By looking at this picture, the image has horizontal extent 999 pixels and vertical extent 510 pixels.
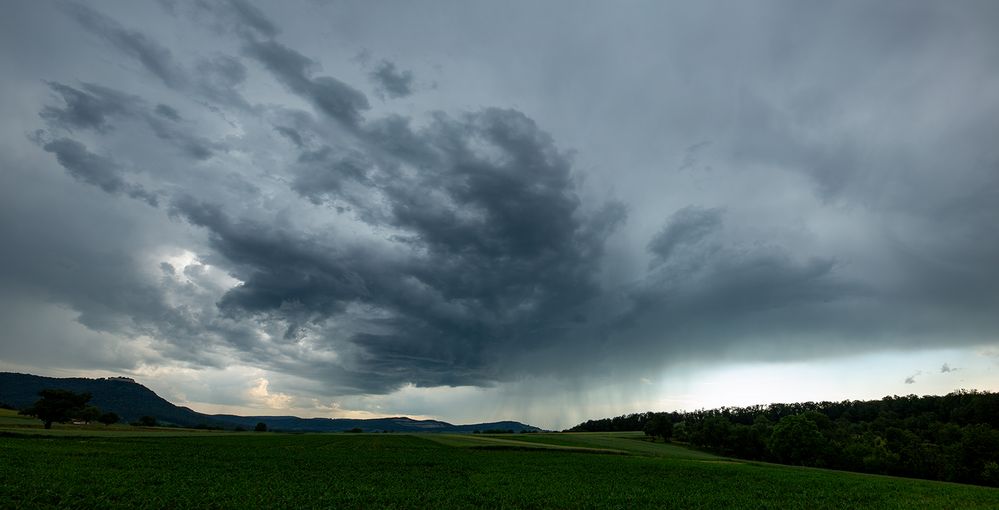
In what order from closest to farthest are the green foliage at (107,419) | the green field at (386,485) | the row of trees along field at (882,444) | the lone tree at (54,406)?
the green field at (386,485), the row of trees along field at (882,444), the lone tree at (54,406), the green foliage at (107,419)

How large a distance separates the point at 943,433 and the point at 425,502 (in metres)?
156

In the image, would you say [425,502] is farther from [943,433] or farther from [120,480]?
[943,433]

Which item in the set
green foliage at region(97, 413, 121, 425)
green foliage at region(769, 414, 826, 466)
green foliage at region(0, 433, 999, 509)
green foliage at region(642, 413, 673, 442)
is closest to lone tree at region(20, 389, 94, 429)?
green foliage at region(97, 413, 121, 425)

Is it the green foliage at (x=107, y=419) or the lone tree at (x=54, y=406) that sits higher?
the lone tree at (x=54, y=406)

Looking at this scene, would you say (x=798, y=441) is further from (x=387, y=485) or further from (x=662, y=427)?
(x=387, y=485)

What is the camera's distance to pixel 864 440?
13388cm

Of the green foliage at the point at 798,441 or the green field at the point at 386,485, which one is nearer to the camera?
the green field at the point at 386,485

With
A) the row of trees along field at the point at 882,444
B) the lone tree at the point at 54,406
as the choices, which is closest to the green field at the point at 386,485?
the row of trees along field at the point at 882,444

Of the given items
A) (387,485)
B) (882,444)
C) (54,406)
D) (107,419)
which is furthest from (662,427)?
(107,419)

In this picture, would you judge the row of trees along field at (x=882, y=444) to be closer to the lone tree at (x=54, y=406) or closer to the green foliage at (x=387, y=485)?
the green foliage at (x=387, y=485)

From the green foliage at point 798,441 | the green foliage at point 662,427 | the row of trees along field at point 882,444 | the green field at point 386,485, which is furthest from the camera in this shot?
the green foliage at point 662,427

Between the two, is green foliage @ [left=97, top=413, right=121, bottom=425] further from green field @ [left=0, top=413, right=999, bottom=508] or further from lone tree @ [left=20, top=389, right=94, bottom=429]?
green field @ [left=0, top=413, right=999, bottom=508]

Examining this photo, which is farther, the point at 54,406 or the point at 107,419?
the point at 107,419

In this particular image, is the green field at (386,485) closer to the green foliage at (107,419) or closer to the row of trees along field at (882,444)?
the row of trees along field at (882,444)
